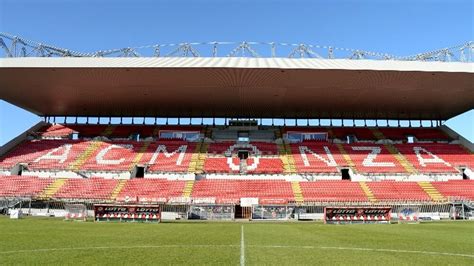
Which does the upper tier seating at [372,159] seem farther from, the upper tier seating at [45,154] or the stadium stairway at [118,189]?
the upper tier seating at [45,154]

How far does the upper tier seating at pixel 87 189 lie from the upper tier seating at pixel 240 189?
719 centimetres

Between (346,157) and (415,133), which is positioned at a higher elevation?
(415,133)

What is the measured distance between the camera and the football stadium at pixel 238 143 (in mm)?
30922

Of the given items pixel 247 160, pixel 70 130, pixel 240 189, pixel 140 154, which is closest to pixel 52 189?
pixel 140 154

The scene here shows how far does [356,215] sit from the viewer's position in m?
24.2

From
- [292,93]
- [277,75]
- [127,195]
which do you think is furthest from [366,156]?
[127,195]

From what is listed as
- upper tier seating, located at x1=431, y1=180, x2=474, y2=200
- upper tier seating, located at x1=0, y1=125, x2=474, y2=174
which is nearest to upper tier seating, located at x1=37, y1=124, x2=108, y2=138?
upper tier seating, located at x1=0, y1=125, x2=474, y2=174

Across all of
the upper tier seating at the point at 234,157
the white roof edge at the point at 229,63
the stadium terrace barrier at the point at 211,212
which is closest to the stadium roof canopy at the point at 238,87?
the white roof edge at the point at 229,63


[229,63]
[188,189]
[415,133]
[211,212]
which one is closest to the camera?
[211,212]

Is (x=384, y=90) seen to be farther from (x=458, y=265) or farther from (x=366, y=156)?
(x=458, y=265)

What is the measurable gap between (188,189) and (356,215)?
15.7 m

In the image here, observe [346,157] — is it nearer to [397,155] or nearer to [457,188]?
[397,155]

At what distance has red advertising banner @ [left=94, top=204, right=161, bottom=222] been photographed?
78.9ft

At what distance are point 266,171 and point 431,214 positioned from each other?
1436 centimetres
